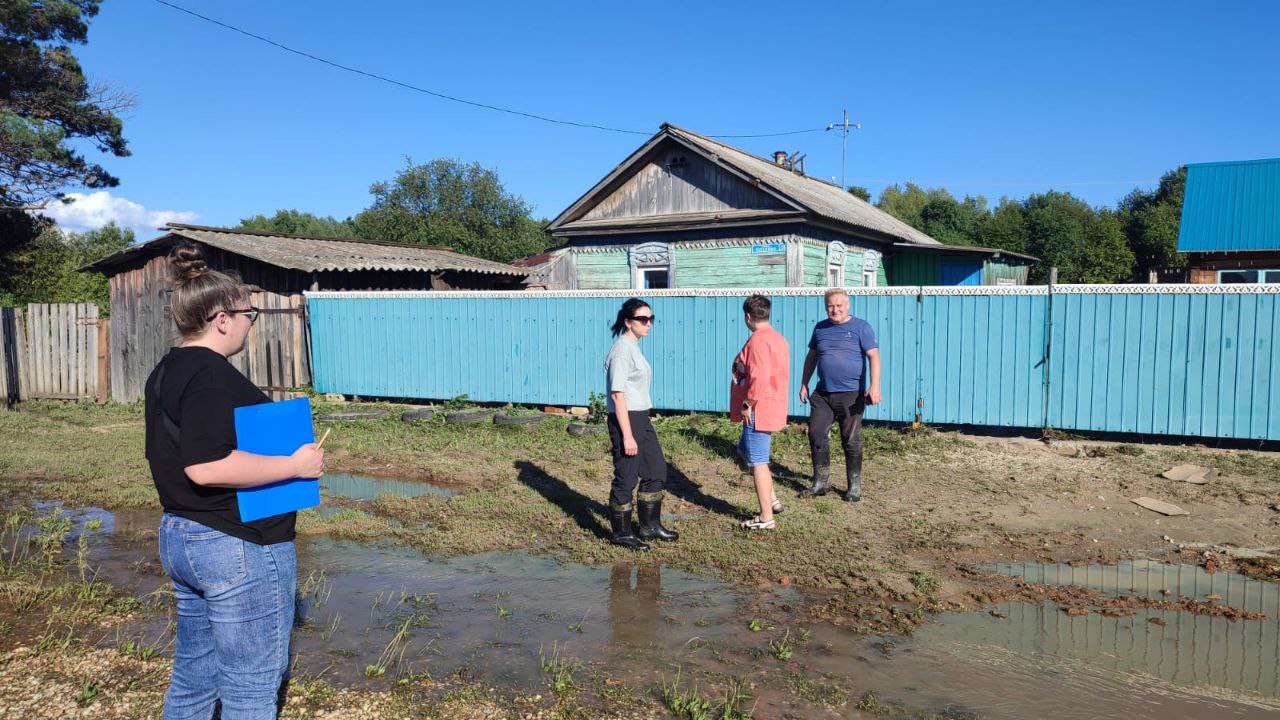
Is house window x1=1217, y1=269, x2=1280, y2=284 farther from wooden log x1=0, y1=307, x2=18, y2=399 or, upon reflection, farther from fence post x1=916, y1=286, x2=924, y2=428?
wooden log x1=0, y1=307, x2=18, y2=399

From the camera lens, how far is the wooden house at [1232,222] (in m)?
15.3

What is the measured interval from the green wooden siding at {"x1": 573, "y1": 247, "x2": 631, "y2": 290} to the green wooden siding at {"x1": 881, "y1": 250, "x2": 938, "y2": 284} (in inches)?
278

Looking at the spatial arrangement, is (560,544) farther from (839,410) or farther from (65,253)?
(65,253)

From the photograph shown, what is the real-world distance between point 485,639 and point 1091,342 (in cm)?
800

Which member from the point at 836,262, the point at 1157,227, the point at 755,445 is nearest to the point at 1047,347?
the point at 755,445

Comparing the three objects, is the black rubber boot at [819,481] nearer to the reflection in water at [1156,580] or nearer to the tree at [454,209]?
the reflection in water at [1156,580]

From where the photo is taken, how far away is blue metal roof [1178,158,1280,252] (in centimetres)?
1531

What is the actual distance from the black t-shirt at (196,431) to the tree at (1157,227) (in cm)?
4001

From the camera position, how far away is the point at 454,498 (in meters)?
7.59

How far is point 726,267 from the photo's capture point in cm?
1620

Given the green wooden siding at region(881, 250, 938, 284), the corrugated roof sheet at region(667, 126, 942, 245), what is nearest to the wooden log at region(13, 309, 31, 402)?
the corrugated roof sheet at region(667, 126, 942, 245)

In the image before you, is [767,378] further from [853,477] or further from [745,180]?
[745,180]

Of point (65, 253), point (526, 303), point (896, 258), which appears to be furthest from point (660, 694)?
point (65, 253)

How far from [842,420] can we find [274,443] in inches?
216
